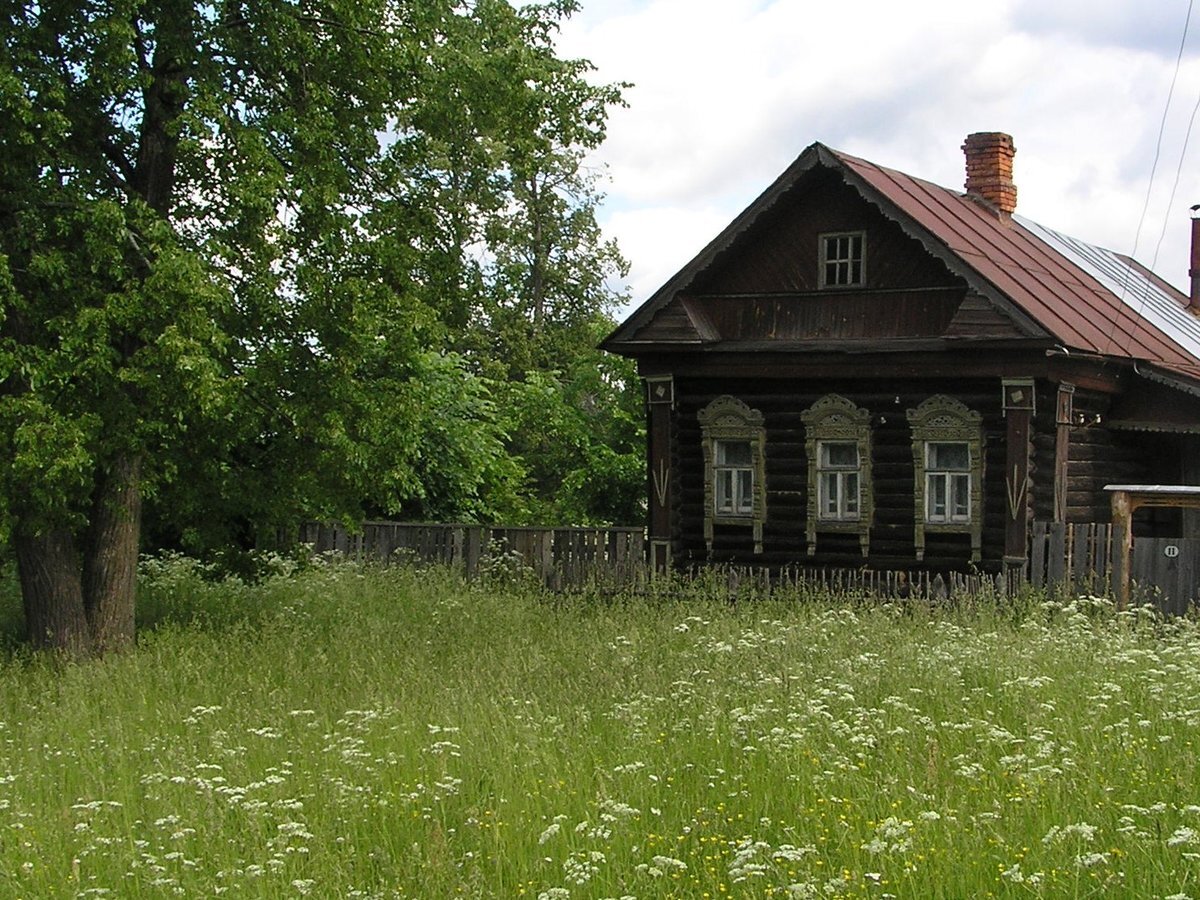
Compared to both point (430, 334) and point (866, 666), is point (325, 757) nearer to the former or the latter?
point (866, 666)

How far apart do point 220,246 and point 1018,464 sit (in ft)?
34.1

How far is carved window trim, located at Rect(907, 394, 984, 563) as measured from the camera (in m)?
19.6

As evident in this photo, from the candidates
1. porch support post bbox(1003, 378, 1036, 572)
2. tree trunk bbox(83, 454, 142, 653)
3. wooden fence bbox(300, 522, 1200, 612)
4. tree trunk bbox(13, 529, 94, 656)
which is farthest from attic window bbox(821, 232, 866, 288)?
tree trunk bbox(13, 529, 94, 656)

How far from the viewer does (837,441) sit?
20.7 meters

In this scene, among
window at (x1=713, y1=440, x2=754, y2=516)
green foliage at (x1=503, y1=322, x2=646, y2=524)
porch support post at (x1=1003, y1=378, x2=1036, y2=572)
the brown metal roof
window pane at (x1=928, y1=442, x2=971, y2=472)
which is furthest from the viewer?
green foliage at (x1=503, y1=322, x2=646, y2=524)

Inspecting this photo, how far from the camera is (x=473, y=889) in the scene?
6.77 meters

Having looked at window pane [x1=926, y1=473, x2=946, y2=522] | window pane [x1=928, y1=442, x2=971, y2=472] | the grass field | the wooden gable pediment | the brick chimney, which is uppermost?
the brick chimney

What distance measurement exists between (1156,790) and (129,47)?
10404mm

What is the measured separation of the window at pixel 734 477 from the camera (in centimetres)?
2148

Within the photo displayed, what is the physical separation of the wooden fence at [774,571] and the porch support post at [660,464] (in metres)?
0.35

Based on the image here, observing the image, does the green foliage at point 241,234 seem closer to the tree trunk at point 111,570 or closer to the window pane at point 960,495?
the tree trunk at point 111,570

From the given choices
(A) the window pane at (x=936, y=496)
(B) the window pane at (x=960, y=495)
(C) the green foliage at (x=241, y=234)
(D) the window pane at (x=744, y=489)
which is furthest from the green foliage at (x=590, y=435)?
(C) the green foliage at (x=241, y=234)

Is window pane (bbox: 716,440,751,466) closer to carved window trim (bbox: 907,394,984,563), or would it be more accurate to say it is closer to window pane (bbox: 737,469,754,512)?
window pane (bbox: 737,469,754,512)

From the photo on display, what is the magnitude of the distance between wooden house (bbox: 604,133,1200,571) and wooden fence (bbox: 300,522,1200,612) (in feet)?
2.73
